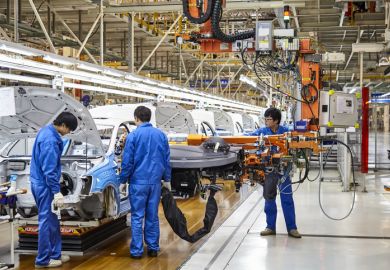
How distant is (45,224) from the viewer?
545 centimetres

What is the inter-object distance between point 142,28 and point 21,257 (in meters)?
7.01

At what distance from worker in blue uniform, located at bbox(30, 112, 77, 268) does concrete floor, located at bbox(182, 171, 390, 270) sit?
1.38 m

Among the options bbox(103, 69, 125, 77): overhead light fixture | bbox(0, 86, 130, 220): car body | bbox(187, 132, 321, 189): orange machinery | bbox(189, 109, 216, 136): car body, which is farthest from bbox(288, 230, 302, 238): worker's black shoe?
bbox(189, 109, 216, 136): car body

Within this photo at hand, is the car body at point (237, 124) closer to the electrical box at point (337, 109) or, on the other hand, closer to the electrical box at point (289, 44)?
the electrical box at point (337, 109)

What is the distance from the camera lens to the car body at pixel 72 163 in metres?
6.00

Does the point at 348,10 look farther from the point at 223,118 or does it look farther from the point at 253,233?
the point at 223,118

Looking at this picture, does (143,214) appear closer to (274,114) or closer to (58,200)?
(58,200)

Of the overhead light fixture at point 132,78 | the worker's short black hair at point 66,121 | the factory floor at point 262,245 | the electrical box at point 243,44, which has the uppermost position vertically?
the electrical box at point 243,44

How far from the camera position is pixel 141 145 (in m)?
5.96

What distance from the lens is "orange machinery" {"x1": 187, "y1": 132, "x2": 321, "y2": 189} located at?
20.6 feet

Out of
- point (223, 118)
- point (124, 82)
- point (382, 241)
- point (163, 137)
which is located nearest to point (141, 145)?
point (163, 137)

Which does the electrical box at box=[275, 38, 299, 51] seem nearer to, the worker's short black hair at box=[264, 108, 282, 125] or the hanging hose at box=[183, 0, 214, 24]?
the worker's short black hair at box=[264, 108, 282, 125]

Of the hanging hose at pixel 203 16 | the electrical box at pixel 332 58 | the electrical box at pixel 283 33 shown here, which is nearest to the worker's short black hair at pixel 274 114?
the electrical box at pixel 283 33

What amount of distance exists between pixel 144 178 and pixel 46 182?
1.06 meters
